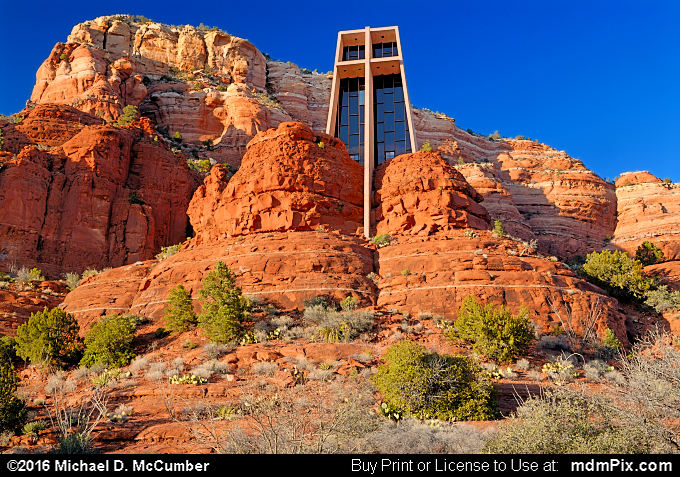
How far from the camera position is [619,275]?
25797 mm

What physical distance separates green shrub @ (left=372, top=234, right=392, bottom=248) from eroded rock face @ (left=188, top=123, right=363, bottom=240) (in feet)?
6.00

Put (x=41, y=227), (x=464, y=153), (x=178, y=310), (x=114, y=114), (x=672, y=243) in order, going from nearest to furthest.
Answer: (x=178, y=310), (x=41, y=227), (x=672, y=243), (x=114, y=114), (x=464, y=153)

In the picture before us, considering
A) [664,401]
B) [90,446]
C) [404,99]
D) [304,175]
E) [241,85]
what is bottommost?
[90,446]

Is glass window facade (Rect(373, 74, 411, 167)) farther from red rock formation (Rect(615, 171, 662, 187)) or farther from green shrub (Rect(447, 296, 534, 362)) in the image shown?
red rock formation (Rect(615, 171, 662, 187))

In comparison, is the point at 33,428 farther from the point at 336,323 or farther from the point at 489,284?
the point at 489,284

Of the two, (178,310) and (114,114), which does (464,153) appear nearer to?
(114,114)

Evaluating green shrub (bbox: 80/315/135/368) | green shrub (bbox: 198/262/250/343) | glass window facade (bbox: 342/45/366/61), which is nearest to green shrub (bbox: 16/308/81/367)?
green shrub (bbox: 80/315/135/368)

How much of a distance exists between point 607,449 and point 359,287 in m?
14.5

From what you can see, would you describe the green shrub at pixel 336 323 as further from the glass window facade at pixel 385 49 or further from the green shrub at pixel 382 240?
the glass window facade at pixel 385 49

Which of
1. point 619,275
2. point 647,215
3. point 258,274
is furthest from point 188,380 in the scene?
point 647,215

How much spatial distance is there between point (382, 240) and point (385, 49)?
21.4 m

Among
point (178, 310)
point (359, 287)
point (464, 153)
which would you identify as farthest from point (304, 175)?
point (464, 153)

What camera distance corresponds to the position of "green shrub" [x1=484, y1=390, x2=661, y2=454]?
8.29 meters

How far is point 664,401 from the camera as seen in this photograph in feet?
29.5
